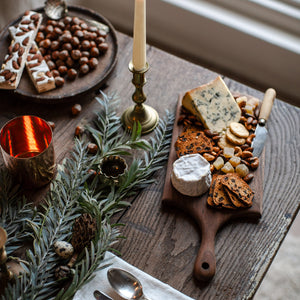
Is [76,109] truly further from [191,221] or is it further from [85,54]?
[191,221]

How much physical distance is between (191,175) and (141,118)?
25 centimetres

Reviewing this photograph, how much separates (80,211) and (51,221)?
0.23 feet

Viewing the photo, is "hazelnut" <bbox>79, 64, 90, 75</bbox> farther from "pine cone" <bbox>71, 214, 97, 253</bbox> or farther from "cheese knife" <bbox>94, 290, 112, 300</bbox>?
"cheese knife" <bbox>94, 290, 112, 300</bbox>

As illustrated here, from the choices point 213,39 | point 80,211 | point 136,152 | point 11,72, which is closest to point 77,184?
point 80,211

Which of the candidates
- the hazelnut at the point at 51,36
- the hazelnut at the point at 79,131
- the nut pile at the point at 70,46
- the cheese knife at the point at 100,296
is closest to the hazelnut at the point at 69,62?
the nut pile at the point at 70,46

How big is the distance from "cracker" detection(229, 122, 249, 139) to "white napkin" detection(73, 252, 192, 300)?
434mm

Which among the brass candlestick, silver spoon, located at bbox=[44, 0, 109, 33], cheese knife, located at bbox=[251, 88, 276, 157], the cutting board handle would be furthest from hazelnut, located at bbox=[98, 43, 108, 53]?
the cutting board handle

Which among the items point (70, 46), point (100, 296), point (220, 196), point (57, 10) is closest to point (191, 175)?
point (220, 196)

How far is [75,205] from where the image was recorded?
3.12ft

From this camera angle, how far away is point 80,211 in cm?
93

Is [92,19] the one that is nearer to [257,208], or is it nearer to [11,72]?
[11,72]

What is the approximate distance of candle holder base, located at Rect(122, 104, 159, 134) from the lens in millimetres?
1115

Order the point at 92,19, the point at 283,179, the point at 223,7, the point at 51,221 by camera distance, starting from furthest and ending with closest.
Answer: the point at 223,7
the point at 92,19
the point at 283,179
the point at 51,221

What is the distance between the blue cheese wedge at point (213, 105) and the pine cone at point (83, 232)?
41 cm
